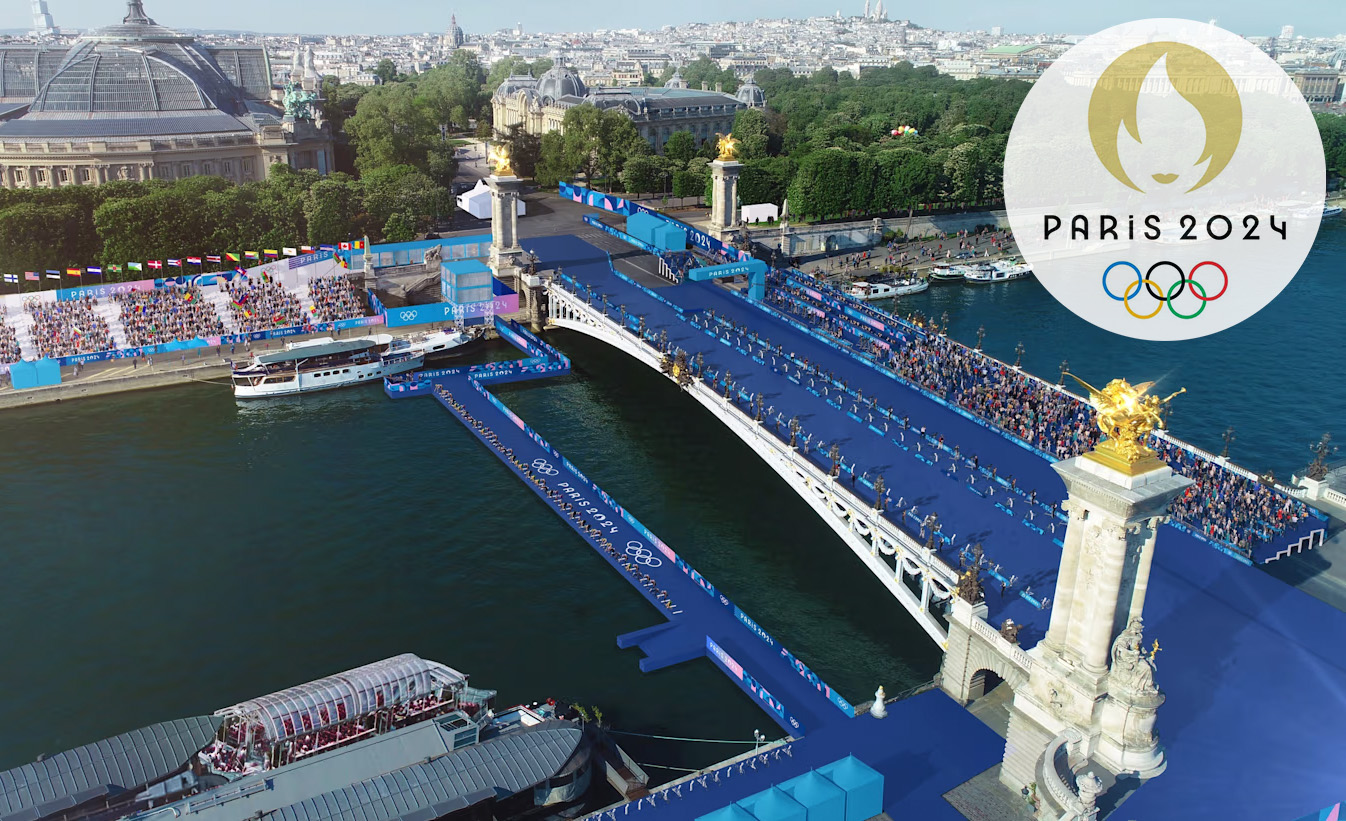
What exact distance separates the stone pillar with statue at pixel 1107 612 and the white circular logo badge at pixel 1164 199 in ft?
219

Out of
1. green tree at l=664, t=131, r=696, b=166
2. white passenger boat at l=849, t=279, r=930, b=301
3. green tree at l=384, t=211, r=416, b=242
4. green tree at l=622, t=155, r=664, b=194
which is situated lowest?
white passenger boat at l=849, t=279, r=930, b=301

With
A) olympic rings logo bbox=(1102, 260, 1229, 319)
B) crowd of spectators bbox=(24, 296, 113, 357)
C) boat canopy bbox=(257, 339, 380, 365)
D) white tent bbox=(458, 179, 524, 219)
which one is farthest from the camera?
white tent bbox=(458, 179, 524, 219)

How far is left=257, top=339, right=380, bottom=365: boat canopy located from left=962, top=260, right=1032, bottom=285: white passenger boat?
65.7 meters

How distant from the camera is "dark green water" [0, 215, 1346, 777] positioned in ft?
156

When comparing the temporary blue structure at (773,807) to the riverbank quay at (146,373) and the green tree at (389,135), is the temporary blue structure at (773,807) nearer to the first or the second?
the riverbank quay at (146,373)

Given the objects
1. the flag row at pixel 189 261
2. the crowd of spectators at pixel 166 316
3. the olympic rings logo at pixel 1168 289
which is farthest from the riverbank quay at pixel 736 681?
the olympic rings logo at pixel 1168 289

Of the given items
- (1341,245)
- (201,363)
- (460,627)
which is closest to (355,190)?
(201,363)

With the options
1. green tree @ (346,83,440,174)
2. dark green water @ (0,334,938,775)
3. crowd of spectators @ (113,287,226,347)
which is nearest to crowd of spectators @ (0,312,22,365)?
dark green water @ (0,334,938,775)

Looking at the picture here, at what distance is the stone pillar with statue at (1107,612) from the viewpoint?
32.0m

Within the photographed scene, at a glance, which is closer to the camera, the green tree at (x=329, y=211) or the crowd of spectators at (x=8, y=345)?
the crowd of spectators at (x=8, y=345)

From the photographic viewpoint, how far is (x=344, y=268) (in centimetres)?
9556

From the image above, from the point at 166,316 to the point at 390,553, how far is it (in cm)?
3975

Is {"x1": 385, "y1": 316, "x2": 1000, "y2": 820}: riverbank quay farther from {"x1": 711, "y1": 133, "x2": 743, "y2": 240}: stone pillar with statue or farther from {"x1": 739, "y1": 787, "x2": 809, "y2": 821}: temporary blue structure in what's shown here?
{"x1": 711, "y1": 133, "x2": 743, "y2": 240}: stone pillar with statue

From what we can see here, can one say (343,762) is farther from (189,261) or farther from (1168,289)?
(1168,289)
